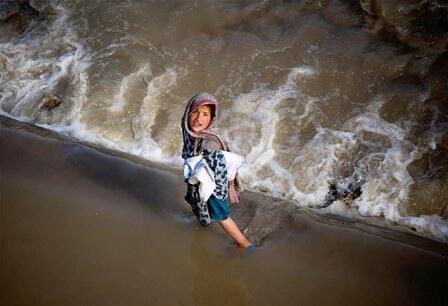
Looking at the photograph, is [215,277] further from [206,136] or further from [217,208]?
[206,136]

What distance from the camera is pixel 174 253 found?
3.22m

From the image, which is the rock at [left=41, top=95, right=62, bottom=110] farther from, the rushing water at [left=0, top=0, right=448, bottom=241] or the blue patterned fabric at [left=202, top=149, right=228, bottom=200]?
the blue patterned fabric at [left=202, top=149, right=228, bottom=200]

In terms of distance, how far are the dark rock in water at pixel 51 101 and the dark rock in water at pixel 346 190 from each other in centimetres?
313

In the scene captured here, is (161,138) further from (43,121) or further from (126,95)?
(43,121)

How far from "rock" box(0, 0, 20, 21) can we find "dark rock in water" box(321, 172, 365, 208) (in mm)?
5122

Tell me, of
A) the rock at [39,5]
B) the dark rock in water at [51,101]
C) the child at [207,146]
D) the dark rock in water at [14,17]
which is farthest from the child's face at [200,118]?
the rock at [39,5]

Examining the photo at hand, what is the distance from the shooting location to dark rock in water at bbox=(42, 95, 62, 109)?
5.08 metres

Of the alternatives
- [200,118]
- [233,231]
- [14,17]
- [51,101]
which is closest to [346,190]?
[233,231]

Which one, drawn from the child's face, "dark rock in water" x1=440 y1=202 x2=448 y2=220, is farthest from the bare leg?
"dark rock in water" x1=440 y1=202 x2=448 y2=220

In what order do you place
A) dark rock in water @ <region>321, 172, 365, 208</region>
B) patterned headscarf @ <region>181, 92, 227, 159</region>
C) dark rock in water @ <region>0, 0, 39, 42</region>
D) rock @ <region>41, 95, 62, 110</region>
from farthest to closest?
1. dark rock in water @ <region>0, 0, 39, 42</region>
2. rock @ <region>41, 95, 62, 110</region>
3. dark rock in water @ <region>321, 172, 365, 208</region>
4. patterned headscarf @ <region>181, 92, 227, 159</region>

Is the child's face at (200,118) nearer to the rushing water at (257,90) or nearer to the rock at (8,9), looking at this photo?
the rushing water at (257,90)

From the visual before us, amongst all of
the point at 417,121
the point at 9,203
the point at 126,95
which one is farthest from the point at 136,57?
the point at 417,121

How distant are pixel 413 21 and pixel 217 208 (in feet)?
10.8

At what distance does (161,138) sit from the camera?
4551 millimetres
